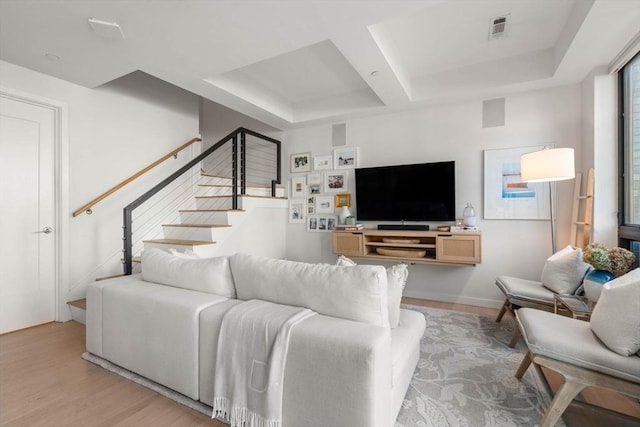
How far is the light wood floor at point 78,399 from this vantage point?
157 centimetres

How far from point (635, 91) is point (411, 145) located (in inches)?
81.0

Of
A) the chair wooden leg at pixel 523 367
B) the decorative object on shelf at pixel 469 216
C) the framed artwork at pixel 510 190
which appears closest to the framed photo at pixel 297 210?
the decorative object on shelf at pixel 469 216

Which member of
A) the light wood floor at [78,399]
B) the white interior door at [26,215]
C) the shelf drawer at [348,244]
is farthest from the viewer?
the shelf drawer at [348,244]

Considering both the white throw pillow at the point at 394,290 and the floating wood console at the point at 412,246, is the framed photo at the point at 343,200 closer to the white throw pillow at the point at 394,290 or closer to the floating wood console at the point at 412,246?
the floating wood console at the point at 412,246

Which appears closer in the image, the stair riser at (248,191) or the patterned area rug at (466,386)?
the patterned area rug at (466,386)

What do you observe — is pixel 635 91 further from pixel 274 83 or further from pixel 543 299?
pixel 274 83

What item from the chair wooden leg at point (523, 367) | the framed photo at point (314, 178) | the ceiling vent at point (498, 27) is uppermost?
the ceiling vent at point (498, 27)

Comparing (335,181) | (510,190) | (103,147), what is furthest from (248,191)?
(510,190)

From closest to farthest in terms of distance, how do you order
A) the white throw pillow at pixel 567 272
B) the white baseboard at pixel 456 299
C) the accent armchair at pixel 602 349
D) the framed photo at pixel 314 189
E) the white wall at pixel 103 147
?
1. the accent armchair at pixel 602 349
2. the white throw pillow at pixel 567 272
3. the white wall at pixel 103 147
4. the white baseboard at pixel 456 299
5. the framed photo at pixel 314 189

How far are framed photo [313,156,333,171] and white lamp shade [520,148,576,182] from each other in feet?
8.31

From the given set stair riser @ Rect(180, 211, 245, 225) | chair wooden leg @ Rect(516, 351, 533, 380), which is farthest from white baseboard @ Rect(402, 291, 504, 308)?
stair riser @ Rect(180, 211, 245, 225)

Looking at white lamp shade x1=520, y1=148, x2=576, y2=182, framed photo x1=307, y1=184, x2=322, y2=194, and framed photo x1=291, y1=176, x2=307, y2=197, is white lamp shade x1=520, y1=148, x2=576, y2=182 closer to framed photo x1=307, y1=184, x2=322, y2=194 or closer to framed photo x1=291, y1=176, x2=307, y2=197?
framed photo x1=307, y1=184, x2=322, y2=194

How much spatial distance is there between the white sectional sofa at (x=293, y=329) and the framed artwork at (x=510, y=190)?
2256mm

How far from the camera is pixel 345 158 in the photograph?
14.4ft
